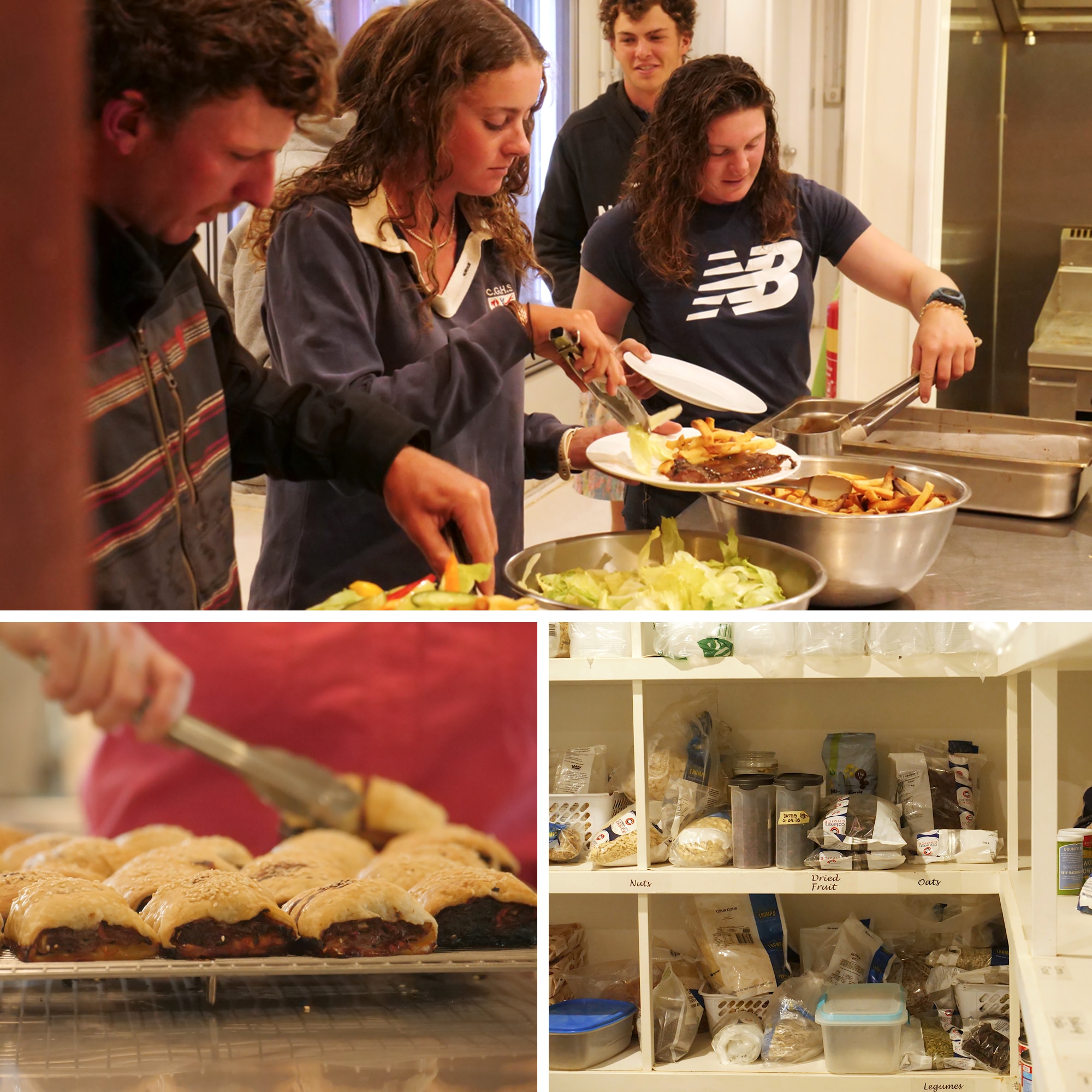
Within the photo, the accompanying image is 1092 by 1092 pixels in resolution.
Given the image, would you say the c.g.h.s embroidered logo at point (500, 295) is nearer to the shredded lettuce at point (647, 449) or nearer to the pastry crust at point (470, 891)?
the shredded lettuce at point (647, 449)

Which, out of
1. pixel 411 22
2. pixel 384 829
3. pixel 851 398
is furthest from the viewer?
pixel 851 398

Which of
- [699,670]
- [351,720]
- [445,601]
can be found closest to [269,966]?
[351,720]

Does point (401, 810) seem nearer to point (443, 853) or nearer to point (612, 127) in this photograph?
point (443, 853)

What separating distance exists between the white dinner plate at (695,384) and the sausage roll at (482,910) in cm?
47

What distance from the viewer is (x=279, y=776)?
112 cm

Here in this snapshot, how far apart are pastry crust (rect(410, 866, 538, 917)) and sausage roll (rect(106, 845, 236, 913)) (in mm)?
175

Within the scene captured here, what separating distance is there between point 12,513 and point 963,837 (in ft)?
2.87

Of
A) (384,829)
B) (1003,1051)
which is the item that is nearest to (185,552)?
(384,829)

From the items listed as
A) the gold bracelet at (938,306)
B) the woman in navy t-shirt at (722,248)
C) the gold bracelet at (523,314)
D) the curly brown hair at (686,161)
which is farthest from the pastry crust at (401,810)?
the gold bracelet at (938,306)

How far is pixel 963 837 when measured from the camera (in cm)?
108

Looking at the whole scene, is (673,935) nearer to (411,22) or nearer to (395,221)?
(395,221)

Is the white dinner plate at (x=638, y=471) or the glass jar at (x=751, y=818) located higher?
the white dinner plate at (x=638, y=471)

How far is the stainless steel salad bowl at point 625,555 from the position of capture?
1070 mm

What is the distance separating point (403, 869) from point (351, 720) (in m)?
0.14
